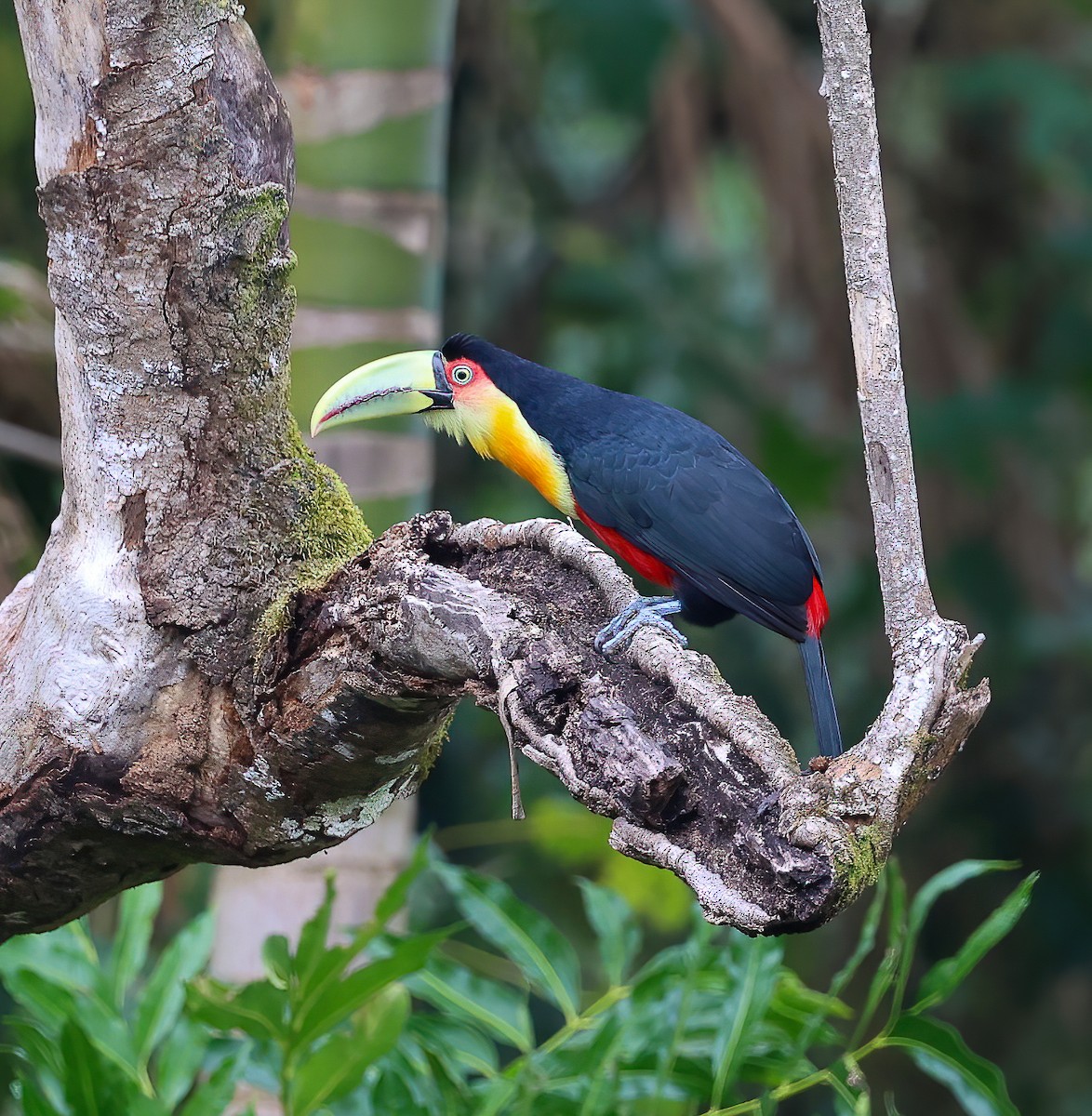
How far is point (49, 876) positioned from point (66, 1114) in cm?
55

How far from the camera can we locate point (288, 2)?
3010mm

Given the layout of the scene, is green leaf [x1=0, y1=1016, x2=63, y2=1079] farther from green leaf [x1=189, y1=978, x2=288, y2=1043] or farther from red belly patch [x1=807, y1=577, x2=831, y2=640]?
red belly patch [x1=807, y1=577, x2=831, y2=640]

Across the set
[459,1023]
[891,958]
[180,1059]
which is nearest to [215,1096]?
[180,1059]

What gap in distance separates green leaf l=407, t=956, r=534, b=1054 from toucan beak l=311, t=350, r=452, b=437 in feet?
3.08

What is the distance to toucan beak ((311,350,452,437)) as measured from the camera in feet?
7.47

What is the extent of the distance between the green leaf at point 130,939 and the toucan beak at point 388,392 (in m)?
0.81

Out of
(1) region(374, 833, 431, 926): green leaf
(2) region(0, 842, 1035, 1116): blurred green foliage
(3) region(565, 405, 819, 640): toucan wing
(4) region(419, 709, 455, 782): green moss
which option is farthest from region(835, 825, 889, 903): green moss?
(3) region(565, 405, 819, 640): toucan wing

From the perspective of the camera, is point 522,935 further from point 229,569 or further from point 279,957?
point 229,569

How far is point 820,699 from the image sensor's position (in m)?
2.32

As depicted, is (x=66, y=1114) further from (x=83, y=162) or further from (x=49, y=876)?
(x=83, y=162)

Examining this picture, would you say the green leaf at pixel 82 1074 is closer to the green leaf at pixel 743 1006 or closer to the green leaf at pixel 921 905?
the green leaf at pixel 743 1006

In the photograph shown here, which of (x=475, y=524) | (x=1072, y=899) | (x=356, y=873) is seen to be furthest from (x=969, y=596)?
(x=475, y=524)

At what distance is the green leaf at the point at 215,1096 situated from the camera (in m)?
2.02

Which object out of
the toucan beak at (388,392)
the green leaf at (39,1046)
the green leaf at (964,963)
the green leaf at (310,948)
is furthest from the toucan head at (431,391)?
the green leaf at (964,963)
